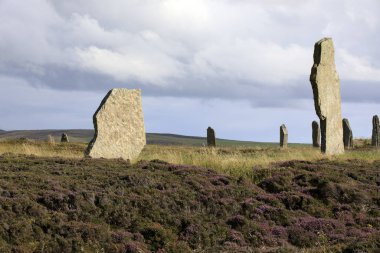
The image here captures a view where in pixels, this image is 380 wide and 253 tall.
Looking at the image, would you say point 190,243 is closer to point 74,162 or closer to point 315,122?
point 74,162

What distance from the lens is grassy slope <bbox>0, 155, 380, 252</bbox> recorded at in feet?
42.3

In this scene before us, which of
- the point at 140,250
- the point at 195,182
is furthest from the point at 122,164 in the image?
the point at 140,250

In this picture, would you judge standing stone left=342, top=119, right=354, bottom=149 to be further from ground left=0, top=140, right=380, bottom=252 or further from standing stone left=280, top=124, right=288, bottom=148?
ground left=0, top=140, right=380, bottom=252

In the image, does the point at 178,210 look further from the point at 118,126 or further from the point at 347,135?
the point at 347,135

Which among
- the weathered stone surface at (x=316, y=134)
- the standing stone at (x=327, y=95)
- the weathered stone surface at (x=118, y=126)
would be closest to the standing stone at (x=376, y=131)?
the weathered stone surface at (x=316, y=134)

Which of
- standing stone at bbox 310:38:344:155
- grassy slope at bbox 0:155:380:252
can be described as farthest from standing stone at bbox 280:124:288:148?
grassy slope at bbox 0:155:380:252

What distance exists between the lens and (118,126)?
27.6 m

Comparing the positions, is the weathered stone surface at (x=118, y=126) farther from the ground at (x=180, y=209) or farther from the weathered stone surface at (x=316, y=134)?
the weathered stone surface at (x=316, y=134)

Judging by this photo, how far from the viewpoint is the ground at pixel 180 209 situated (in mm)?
12922

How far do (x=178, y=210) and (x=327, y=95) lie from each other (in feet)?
55.3

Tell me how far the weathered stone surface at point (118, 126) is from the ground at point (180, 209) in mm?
5319

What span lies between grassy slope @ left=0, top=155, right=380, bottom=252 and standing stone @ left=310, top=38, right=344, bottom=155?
9515 mm

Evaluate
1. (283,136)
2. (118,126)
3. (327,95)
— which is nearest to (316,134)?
(283,136)

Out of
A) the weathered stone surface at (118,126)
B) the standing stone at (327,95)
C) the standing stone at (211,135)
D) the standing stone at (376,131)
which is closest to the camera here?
the weathered stone surface at (118,126)
